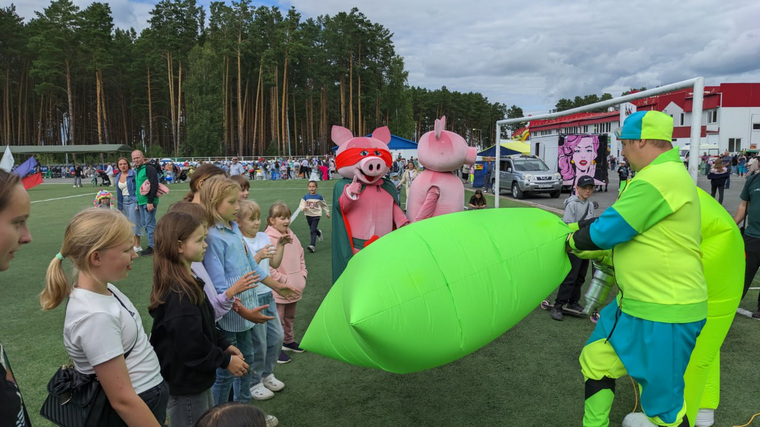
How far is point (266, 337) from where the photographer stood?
3.45m

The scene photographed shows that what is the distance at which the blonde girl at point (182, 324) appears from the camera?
87.0 inches

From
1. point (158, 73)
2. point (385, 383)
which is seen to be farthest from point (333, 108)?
point (385, 383)

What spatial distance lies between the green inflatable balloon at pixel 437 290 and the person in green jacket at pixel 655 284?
0.45 metres

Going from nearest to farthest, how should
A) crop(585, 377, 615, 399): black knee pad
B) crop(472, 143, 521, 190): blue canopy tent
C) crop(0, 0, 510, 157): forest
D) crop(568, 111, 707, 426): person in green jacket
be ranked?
crop(568, 111, 707, 426): person in green jacket → crop(585, 377, 615, 399): black knee pad → crop(472, 143, 521, 190): blue canopy tent → crop(0, 0, 510, 157): forest

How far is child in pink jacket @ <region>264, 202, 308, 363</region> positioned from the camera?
430 centimetres

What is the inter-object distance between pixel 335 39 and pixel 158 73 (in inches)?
816

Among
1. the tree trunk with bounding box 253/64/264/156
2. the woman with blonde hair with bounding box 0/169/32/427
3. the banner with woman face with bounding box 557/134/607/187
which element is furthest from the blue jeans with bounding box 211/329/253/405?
the tree trunk with bounding box 253/64/264/156

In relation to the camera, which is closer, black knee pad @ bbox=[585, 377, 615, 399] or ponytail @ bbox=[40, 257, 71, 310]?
ponytail @ bbox=[40, 257, 71, 310]

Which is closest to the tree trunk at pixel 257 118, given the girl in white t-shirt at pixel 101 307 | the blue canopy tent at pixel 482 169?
the blue canopy tent at pixel 482 169

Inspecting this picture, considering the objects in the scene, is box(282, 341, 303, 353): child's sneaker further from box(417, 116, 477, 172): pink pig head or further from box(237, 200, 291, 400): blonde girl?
box(417, 116, 477, 172): pink pig head

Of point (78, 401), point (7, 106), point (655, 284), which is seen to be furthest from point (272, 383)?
point (7, 106)

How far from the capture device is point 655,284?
258cm

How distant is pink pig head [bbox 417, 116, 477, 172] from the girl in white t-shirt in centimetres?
358

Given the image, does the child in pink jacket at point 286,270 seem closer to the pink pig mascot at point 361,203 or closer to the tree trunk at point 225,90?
the pink pig mascot at point 361,203
